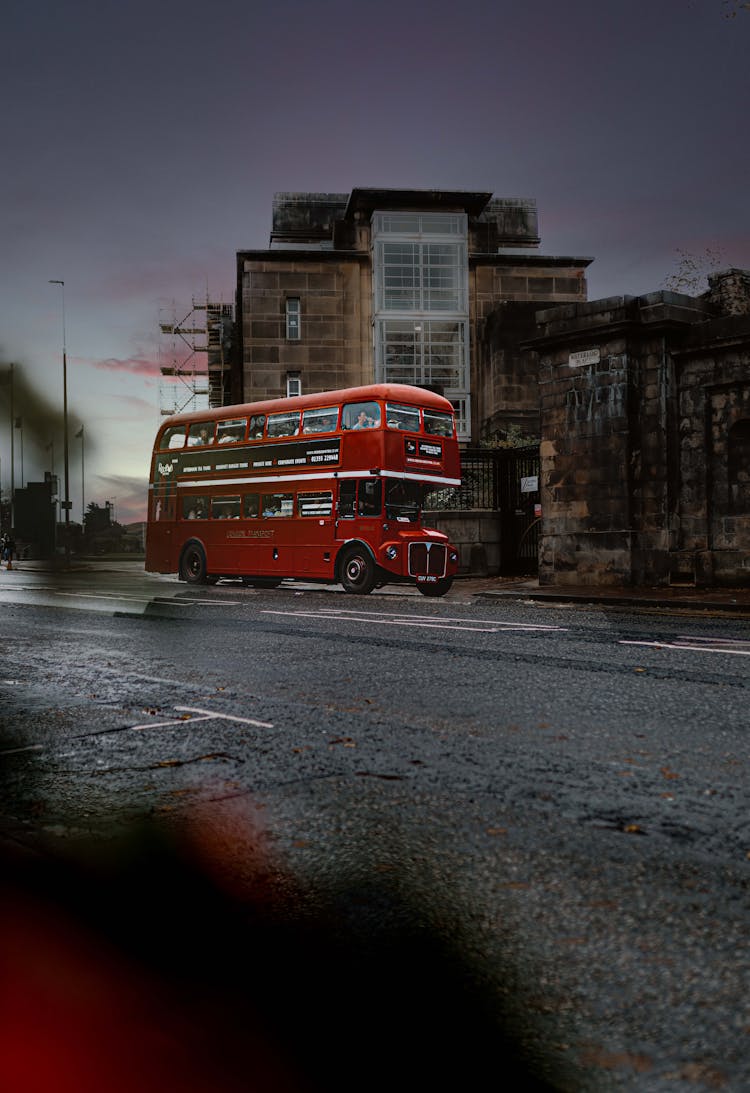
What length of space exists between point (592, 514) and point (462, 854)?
16.6m

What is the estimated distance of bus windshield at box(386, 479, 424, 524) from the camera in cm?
2012

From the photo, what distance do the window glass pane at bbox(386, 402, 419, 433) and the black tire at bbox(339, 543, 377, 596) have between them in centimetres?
260

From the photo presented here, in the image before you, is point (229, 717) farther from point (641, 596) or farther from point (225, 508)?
point (225, 508)

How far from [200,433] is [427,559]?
733cm

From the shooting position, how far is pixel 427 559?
20.5 metres

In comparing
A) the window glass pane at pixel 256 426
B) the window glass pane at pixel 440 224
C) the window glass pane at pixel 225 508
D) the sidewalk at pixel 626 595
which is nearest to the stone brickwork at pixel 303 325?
the window glass pane at pixel 440 224

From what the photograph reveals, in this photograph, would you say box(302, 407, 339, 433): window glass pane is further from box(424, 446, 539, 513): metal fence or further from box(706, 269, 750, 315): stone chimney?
box(706, 269, 750, 315): stone chimney

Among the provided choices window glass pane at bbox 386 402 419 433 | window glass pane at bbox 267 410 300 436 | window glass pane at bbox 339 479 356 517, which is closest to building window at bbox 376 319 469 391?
window glass pane at bbox 267 410 300 436

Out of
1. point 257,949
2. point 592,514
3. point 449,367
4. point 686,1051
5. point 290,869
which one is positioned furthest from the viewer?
point 449,367

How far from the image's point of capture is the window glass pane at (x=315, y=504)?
2092cm

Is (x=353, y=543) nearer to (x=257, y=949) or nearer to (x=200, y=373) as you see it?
(x=257, y=949)

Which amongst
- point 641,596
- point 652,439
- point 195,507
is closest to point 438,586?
point 641,596

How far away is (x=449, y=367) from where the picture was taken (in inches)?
1649

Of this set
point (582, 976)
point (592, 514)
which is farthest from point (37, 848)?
point (592, 514)
